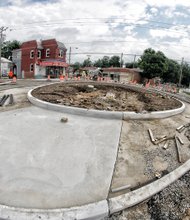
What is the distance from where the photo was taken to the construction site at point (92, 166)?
3.90 metres

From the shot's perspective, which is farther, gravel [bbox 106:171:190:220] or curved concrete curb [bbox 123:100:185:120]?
curved concrete curb [bbox 123:100:185:120]

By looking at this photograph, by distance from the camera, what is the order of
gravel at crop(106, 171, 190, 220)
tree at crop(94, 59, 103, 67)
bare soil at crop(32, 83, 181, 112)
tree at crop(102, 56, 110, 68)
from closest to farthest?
gravel at crop(106, 171, 190, 220) < bare soil at crop(32, 83, 181, 112) < tree at crop(102, 56, 110, 68) < tree at crop(94, 59, 103, 67)

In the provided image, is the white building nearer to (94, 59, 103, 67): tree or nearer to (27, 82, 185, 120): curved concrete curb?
(27, 82, 185, 120): curved concrete curb

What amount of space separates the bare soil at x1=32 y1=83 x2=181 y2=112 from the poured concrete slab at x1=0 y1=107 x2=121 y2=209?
9.16 ft

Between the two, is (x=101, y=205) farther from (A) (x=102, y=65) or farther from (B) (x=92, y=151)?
(A) (x=102, y=65)

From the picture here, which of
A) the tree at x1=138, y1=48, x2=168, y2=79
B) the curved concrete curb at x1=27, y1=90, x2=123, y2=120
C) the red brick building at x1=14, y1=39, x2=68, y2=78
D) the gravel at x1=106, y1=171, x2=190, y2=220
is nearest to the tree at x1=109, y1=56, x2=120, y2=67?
the tree at x1=138, y1=48, x2=168, y2=79

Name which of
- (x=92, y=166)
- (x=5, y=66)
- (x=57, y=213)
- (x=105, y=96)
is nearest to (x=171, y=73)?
(x=5, y=66)

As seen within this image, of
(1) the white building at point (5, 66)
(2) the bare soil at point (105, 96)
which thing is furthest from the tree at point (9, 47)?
(2) the bare soil at point (105, 96)

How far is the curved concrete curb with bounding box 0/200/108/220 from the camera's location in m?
3.55

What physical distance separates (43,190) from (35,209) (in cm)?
50

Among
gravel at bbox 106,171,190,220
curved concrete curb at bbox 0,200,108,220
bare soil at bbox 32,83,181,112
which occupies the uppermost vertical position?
bare soil at bbox 32,83,181,112

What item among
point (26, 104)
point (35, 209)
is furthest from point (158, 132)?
point (26, 104)

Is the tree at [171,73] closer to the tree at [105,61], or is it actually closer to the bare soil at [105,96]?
the tree at [105,61]

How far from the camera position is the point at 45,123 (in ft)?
22.6
